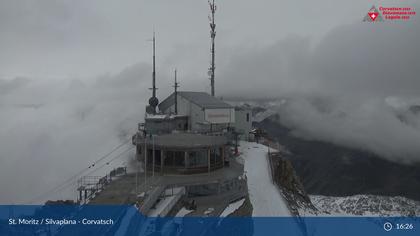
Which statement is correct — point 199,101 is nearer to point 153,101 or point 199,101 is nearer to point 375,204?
point 153,101

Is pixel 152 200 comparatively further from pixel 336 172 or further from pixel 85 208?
pixel 336 172

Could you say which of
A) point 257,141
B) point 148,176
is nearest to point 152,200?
point 148,176

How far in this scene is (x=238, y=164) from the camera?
3456 centimetres

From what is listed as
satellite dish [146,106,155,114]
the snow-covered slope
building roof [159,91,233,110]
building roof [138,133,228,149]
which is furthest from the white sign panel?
the snow-covered slope

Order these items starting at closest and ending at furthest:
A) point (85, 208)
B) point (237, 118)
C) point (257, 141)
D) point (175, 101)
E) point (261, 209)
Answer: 1. point (85, 208)
2. point (261, 209)
3. point (175, 101)
4. point (237, 118)
5. point (257, 141)

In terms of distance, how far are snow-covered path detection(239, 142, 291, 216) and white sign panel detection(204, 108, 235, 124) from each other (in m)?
5.31

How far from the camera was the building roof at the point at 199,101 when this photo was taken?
148 ft

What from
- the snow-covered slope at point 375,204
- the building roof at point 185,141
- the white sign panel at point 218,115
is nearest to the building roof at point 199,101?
the white sign panel at point 218,115

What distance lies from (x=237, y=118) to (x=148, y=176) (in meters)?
30.7

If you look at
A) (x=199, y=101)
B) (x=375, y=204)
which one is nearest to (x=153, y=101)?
(x=199, y=101)

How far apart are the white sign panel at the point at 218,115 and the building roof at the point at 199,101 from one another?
57 centimetres

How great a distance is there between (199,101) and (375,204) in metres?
154

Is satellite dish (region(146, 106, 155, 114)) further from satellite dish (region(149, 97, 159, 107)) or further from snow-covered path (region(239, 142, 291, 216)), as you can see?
snow-covered path (region(239, 142, 291, 216))

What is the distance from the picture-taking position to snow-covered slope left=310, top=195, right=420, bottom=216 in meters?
146
